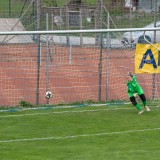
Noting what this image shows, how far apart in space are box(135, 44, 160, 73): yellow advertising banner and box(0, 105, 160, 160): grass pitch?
1.31 metres

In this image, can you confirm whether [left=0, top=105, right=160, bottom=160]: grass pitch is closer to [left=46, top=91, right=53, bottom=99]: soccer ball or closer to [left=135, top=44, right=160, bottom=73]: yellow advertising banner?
[left=46, top=91, right=53, bottom=99]: soccer ball

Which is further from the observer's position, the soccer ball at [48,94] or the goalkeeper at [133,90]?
the soccer ball at [48,94]

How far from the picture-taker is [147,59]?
2308cm

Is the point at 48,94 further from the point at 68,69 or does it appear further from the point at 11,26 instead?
the point at 11,26

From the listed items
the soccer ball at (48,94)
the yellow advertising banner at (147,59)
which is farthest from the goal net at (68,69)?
the yellow advertising banner at (147,59)

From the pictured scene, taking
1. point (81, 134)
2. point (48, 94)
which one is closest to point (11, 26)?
point (48, 94)

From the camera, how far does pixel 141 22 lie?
26234 millimetres

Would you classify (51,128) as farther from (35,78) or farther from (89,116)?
(35,78)

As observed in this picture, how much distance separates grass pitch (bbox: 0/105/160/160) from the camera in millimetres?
15695

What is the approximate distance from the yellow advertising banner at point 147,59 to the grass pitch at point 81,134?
51.4 inches

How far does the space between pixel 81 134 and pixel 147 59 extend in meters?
5.71

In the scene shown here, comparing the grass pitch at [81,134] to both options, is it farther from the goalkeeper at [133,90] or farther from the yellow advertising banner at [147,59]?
the yellow advertising banner at [147,59]

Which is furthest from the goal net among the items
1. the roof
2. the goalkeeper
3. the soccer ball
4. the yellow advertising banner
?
the goalkeeper

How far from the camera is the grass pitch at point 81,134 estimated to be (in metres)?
15.7
